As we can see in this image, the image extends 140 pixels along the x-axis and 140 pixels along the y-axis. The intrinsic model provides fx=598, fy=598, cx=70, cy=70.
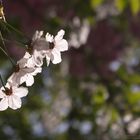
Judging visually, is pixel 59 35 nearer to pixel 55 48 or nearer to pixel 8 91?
pixel 55 48

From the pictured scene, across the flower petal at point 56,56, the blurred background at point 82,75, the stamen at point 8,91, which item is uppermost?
the blurred background at point 82,75

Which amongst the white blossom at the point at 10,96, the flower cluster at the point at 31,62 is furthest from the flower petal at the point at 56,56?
the white blossom at the point at 10,96

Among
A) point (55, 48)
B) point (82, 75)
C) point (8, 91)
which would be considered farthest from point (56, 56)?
point (82, 75)

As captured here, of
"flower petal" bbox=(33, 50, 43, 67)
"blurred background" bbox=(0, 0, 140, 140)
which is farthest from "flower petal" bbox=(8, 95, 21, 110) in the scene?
"blurred background" bbox=(0, 0, 140, 140)

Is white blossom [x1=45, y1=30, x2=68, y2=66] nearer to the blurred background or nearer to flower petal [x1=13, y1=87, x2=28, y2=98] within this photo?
flower petal [x1=13, y1=87, x2=28, y2=98]

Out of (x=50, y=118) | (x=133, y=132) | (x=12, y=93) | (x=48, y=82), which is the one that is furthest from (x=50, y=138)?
(x=12, y=93)

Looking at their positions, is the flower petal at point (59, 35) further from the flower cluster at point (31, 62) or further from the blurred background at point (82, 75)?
the blurred background at point (82, 75)
